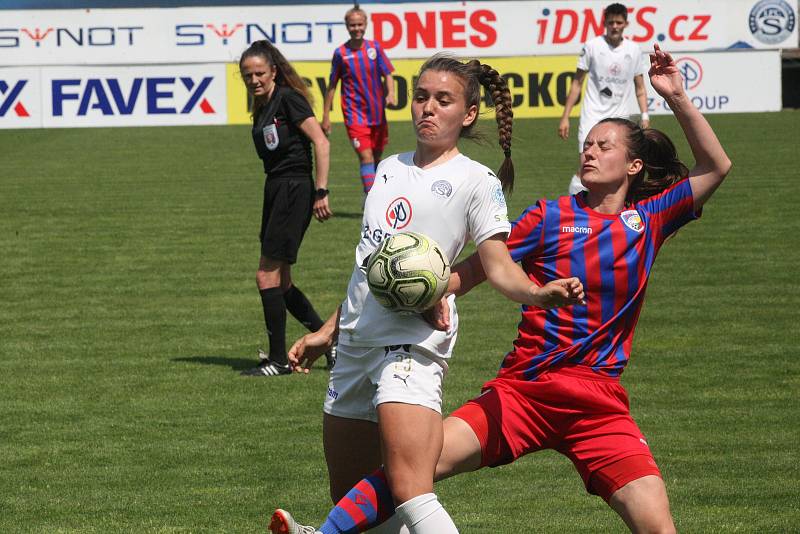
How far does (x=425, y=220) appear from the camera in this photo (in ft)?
13.9

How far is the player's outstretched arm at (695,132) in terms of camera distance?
466 cm

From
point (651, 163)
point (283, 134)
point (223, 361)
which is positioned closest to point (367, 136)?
point (223, 361)

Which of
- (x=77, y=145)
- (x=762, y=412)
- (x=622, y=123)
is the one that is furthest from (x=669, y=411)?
(x=77, y=145)

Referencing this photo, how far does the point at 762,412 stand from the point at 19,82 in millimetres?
22269

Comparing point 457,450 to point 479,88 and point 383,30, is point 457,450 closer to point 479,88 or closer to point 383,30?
point 479,88

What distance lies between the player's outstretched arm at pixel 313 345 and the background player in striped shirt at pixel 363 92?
1058 cm

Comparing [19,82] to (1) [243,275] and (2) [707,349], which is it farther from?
(2) [707,349]

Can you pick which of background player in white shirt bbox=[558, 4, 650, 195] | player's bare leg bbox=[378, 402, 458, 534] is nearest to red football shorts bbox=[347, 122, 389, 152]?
background player in white shirt bbox=[558, 4, 650, 195]

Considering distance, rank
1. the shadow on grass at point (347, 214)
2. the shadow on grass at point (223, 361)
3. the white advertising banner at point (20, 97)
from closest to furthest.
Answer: the shadow on grass at point (223, 361), the shadow on grass at point (347, 214), the white advertising banner at point (20, 97)

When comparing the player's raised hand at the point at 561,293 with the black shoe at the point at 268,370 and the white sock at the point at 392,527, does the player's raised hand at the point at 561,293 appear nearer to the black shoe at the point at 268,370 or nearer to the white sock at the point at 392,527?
the white sock at the point at 392,527

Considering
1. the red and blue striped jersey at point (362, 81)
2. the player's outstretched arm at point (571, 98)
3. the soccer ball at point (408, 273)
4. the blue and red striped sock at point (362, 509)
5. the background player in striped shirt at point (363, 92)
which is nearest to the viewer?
the soccer ball at point (408, 273)

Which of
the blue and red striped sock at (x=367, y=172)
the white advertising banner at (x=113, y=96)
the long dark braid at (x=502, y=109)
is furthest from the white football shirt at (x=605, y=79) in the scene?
the white advertising banner at (x=113, y=96)

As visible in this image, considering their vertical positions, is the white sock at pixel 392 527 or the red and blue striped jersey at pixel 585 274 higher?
the red and blue striped jersey at pixel 585 274

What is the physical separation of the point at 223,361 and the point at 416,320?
4709 millimetres
